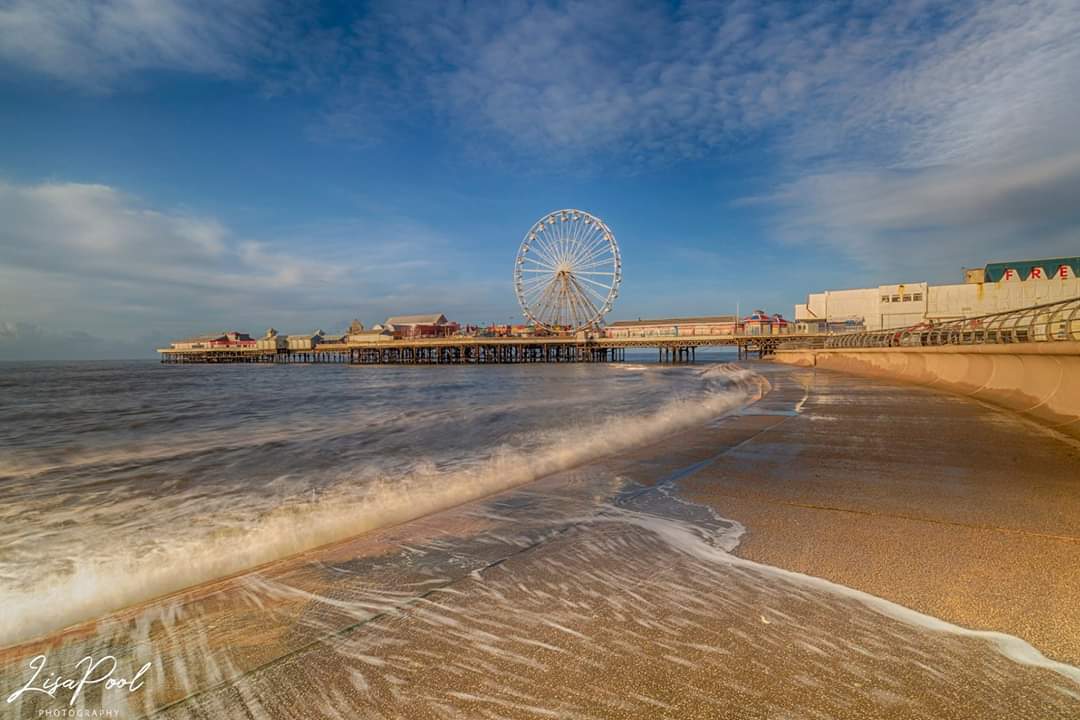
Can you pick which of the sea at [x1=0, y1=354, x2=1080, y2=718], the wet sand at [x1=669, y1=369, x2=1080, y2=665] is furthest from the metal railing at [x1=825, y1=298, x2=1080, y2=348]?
the sea at [x1=0, y1=354, x2=1080, y2=718]

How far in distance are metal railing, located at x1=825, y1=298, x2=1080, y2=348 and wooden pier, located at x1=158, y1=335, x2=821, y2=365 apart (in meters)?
33.8

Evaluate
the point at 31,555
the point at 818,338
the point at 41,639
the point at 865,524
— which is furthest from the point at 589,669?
the point at 818,338

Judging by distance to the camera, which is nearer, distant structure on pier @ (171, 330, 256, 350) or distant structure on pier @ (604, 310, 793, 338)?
distant structure on pier @ (604, 310, 793, 338)

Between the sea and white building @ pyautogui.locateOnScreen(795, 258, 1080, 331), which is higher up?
white building @ pyautogui.locateOnScreen(795, 258, 1080, 331)

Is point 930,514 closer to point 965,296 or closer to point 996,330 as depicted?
point 996,330

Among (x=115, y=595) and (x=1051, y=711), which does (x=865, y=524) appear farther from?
(x=115, y=595)

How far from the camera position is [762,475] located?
5.15 m

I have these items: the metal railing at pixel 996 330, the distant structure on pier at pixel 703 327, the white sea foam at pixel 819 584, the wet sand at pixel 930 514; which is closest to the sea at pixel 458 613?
the white sea foam at pixel 819 584

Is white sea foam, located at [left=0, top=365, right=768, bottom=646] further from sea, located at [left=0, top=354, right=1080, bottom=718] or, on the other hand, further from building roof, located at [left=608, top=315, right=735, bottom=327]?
building roof, located at [left=608, top=315, right=735, bottom=327]

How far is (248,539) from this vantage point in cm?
404

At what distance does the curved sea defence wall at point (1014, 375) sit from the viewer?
7262 millimetres

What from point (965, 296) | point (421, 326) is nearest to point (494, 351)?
point (421, 326)

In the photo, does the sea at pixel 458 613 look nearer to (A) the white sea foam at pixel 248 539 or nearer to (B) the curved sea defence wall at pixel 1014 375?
(A) the white sea foam at pixel 248 539

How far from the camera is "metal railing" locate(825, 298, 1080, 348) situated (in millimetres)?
8133
